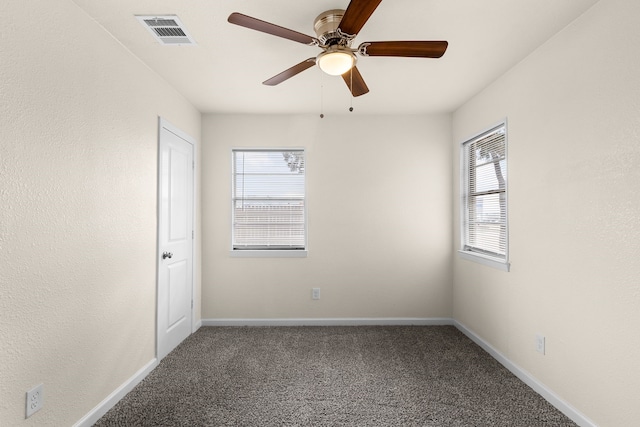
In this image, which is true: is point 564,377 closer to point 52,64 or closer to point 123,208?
point 123,208

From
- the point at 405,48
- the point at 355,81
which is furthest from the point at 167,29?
the point at 405,48

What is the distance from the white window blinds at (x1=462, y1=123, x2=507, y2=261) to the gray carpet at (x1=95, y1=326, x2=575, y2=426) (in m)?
1.04

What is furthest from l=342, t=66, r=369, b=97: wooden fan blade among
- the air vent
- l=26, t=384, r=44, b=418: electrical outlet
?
l=26, t=384, r=44, b=418: electrical outlet

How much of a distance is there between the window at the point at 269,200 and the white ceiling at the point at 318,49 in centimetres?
66

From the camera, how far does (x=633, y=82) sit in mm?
1726

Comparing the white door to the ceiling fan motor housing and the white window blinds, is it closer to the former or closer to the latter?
the ceiling fan motor housing

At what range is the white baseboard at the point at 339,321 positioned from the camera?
3877 mm

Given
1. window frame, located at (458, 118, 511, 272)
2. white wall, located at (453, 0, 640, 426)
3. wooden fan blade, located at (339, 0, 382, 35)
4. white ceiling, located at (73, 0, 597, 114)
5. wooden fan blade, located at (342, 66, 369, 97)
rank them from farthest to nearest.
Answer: window frame, located at (458, 118, 511, 272) → wooden fan blade, located at (342, 66, 369, 97) → white ceiling, located at (73, 0, 597, 114) → white wall, located at (453, 0, 640, 426) → wooden fan blade, located at (339, 0, 382, 35)

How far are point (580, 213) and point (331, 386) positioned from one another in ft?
6.78

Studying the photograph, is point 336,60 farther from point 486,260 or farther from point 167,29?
point 486,260

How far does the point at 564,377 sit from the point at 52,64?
358 centimetres

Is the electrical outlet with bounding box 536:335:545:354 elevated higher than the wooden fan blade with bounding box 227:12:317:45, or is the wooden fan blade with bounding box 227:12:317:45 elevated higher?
the wooden fan blade with bounding box 227:12:317:45

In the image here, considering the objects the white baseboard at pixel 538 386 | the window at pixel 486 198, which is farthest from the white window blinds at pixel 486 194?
the white baseboard at pixel 538 386

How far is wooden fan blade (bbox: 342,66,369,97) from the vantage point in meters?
2.22
